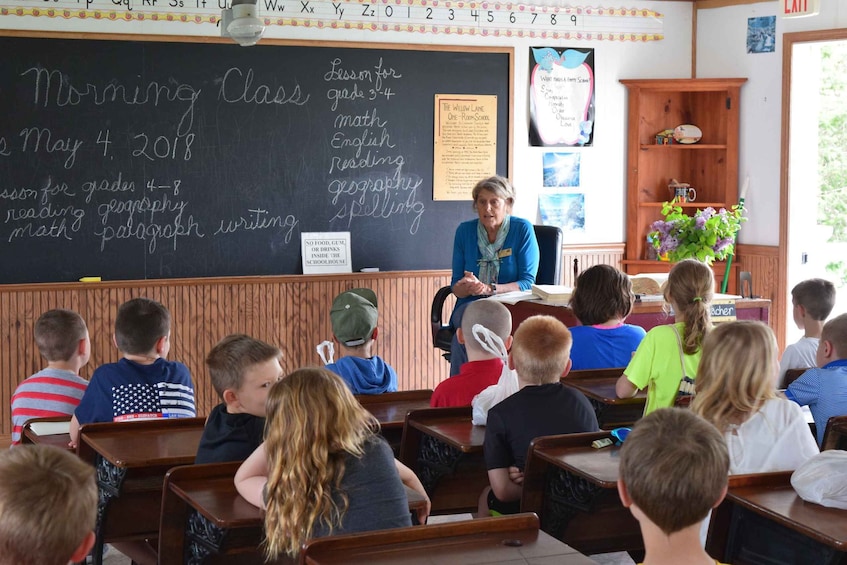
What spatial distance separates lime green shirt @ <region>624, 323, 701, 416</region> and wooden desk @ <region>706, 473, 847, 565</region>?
3.20 feet

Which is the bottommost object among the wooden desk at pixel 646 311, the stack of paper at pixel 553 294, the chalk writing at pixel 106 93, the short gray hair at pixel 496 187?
the wooden desk at pixel 646 311

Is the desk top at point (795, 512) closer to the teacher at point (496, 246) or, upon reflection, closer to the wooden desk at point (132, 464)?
the wooden desk at point (132, 464)

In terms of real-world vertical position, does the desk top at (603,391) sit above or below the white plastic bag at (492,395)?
below

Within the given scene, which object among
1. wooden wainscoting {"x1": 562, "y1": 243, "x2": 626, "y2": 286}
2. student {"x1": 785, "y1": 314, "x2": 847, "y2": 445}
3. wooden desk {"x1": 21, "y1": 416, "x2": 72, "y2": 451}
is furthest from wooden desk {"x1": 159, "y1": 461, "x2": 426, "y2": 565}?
wooden wainscoting {"x1": 562, "y1": 243, "x2": 626, "y2": 286}

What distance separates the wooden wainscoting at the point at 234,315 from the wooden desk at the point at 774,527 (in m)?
4.21

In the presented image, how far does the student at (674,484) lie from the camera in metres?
1.76

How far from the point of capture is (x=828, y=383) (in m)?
3.37

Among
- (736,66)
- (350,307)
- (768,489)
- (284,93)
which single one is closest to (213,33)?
(284,93)

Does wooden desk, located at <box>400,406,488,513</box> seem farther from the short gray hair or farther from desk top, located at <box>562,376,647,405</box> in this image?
the short gray hair

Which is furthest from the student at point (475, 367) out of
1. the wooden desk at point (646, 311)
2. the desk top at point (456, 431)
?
the wooden desk at point (646, 311)

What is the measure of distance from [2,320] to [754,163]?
468 centimetres

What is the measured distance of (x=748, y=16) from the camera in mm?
7051

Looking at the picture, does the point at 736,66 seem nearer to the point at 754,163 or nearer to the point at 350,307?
the point at 754,163

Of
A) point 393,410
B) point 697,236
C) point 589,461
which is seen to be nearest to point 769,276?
point 697,236
